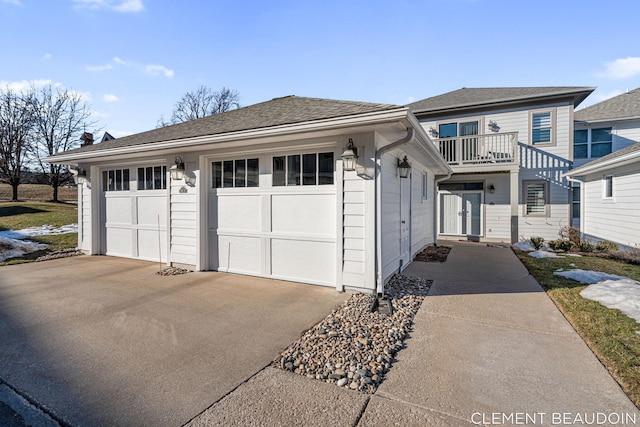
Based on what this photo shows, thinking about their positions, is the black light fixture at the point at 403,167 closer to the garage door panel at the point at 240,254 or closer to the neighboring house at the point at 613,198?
the garage door panel at the point at 240,254

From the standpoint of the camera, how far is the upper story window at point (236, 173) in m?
5.52

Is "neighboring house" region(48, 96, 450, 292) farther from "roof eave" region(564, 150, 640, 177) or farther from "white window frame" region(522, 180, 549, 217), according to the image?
"white window frame" region(522, 180, 549, 217)

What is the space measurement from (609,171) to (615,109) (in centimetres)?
658

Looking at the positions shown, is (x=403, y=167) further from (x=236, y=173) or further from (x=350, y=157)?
(x=236, y=173)

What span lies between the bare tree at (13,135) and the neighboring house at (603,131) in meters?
29.2

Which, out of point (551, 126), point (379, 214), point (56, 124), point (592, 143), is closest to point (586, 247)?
point (551, 126)

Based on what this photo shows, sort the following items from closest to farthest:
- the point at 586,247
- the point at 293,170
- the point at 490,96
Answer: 1. the point at 293,170
2. the point at 586,247
3. the point at 490,96

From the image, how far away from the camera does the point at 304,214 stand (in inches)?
199

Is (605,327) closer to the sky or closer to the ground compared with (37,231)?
closer to the ground

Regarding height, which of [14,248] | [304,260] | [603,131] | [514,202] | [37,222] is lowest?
[14,248]

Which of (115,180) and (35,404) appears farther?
(115,180)

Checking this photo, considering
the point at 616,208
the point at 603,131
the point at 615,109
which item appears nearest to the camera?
the point at 616,208

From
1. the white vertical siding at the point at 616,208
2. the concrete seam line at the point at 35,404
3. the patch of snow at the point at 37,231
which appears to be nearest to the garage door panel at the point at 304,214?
the concrete seam line at the point at 35,404

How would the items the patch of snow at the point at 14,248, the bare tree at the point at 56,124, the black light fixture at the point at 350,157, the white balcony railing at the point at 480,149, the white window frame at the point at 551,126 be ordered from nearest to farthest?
the black light fixture at the point at 350,157
the patch of snow at the point at 14,248
the white balcony railing at the point at 480,149
the white window frame at the point at 551,126
the bare tree at the point at 56,124
